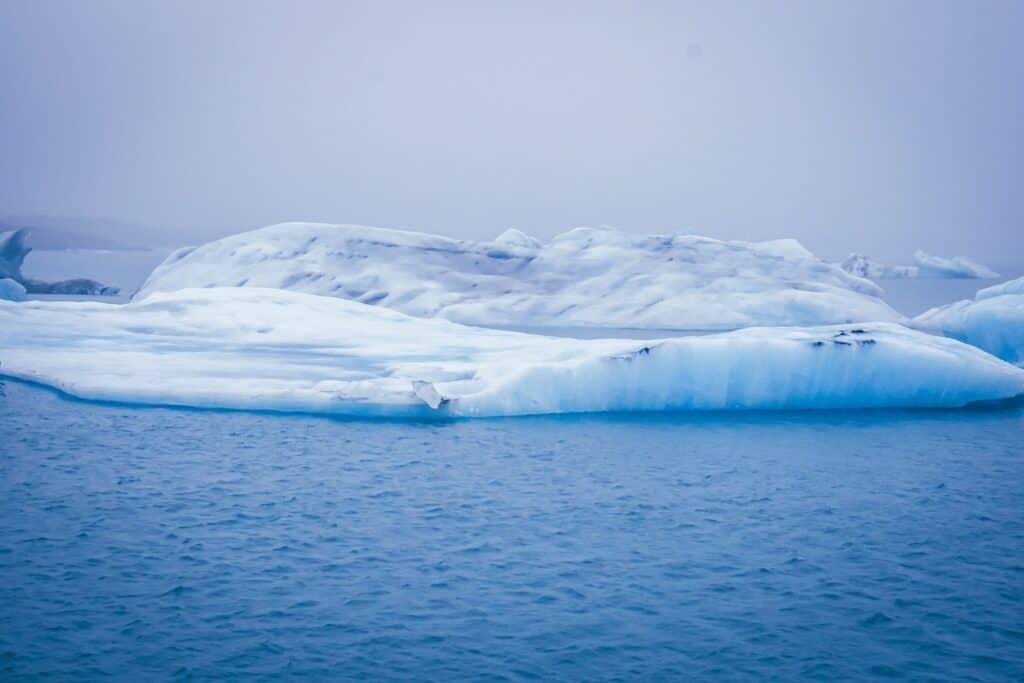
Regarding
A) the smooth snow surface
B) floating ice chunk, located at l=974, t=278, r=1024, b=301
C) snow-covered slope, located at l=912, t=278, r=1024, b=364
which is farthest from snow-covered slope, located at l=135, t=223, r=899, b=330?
snow-covered slope, located at l=912, t=278, r=1024, b=364

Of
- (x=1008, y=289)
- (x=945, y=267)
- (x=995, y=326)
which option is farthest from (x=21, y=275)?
(x=945, y=267)

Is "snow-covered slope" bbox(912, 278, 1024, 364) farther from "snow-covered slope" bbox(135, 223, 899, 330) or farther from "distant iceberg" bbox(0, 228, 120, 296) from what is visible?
"distant iceberg" bbox(0, 228, 120, 296)

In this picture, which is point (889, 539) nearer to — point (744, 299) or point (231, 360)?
point (231, 360)

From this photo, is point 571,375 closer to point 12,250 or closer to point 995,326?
point 995,326

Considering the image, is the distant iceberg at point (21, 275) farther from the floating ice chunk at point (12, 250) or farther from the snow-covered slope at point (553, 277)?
the snow-covered slope at point (553, 277)

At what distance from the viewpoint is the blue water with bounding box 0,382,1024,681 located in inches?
233

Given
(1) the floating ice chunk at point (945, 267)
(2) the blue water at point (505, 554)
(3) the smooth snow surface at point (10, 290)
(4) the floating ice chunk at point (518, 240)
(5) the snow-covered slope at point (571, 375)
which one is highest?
(1) the floating ice chunk at point (945, 267)

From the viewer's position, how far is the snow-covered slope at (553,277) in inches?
1140

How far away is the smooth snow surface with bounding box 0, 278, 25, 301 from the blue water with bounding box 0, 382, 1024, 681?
20540 mm

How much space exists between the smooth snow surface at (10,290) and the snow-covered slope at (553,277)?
4447 mm

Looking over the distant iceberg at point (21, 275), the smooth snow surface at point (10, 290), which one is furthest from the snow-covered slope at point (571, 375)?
the distant iceberg at point (21, 275)

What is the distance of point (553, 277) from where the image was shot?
32875 mm

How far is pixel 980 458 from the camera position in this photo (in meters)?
11.5

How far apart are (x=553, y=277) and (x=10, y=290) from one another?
57.3 ft
